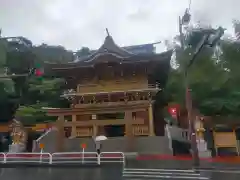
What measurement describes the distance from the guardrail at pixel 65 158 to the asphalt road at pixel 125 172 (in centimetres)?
57

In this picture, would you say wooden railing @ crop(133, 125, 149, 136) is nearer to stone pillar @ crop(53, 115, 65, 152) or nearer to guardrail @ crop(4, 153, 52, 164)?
stone pillar @ crop(53, 115, 65, 152)

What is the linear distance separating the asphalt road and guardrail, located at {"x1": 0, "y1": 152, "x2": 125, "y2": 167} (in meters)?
0.57

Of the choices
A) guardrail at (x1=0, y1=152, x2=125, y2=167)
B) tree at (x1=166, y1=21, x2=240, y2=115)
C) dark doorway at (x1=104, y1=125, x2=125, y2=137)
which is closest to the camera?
guardrail at (x1=0, y1=152, x2=125, y2=167)

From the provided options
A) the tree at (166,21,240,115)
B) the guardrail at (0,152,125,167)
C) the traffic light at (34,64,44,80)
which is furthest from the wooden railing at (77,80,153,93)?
the traffic light at (34,64,44,80)

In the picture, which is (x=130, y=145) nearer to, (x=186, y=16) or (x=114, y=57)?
(x=114, y=57)

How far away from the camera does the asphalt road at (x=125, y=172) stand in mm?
10531

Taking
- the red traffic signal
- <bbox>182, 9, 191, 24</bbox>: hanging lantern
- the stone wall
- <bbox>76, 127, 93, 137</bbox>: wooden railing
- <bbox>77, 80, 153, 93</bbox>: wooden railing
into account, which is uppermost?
<bbox>182, 9, 191, 24</bbox>: hanging lantern

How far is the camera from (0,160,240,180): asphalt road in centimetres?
1053

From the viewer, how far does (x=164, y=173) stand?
36.4ft

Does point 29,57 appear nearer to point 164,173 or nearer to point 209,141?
point 209,141

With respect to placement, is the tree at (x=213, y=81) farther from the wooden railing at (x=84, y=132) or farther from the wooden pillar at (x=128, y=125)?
the wooden railing at (x=84, y=132)

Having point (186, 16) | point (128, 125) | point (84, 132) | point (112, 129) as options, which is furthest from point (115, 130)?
point (186, 16)

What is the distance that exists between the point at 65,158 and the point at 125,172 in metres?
4.48

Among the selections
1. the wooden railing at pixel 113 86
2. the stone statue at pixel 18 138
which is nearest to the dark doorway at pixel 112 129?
the wooden railing at pixel 113 86
